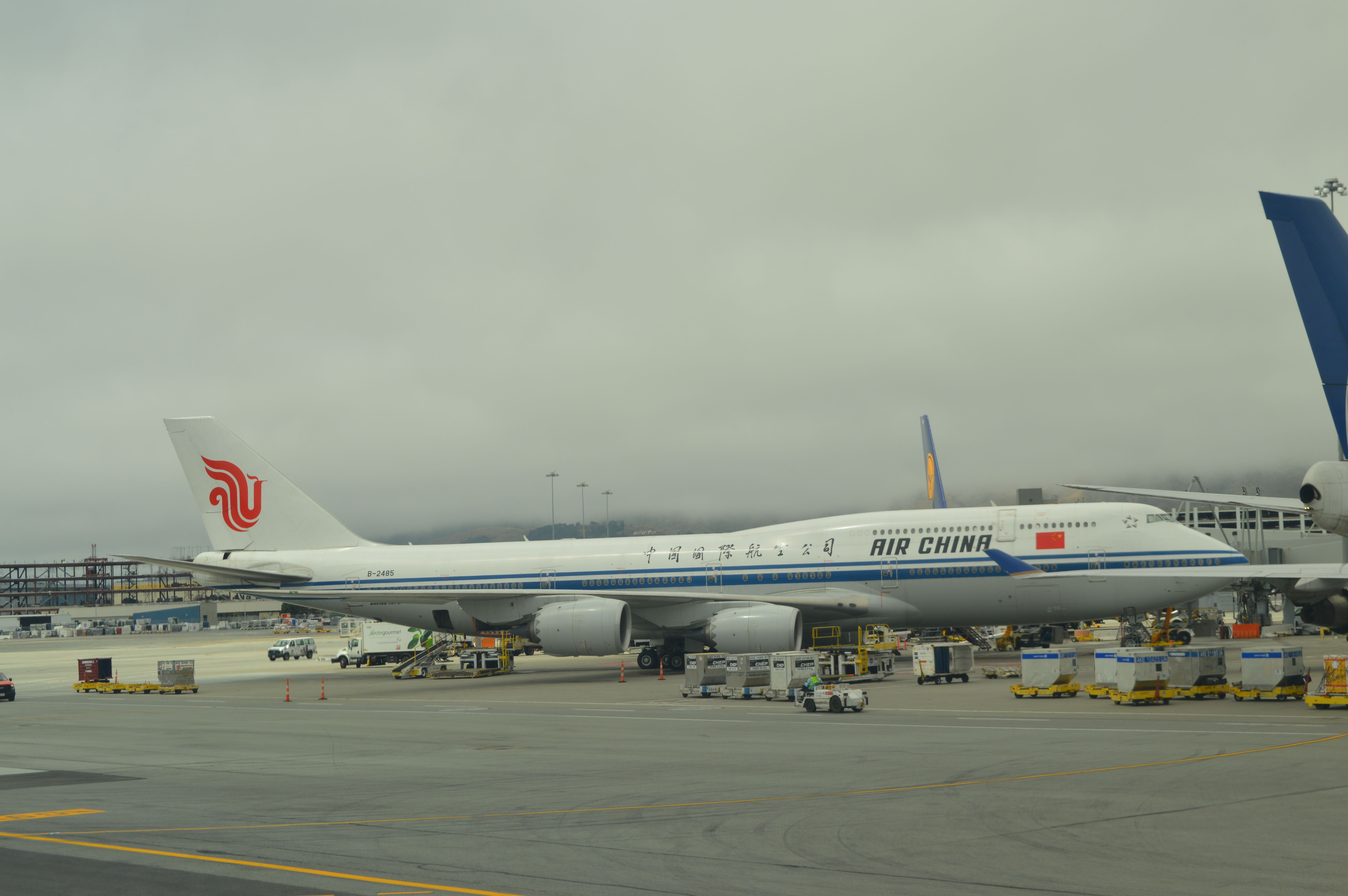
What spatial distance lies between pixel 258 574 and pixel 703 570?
1808 centimetres

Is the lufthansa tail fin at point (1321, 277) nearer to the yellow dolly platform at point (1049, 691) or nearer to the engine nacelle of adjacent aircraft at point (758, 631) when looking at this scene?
the yellow dolly platform at point (1049, 691)

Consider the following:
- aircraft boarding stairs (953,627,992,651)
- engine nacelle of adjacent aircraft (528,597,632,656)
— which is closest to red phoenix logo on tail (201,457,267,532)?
engine nacelle of adjacent aircraft (528,597,632,656)

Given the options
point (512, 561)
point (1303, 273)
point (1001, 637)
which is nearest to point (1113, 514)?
point (1001, 637)

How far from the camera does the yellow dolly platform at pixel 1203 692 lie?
25.8 meters

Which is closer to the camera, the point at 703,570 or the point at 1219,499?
the point at 1219,499

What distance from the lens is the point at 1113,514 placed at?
126 feet

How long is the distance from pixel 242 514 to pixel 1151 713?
36641 mm

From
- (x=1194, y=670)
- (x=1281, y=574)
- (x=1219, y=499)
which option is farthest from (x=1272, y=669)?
(x=1219, y=499)

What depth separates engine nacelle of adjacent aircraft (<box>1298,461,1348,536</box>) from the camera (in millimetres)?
13625

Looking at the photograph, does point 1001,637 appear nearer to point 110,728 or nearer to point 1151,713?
point 1151,713

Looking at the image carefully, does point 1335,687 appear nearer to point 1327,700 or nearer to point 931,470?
point 1327,700

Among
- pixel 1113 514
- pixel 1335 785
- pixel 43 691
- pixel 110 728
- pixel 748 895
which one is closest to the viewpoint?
pixel 748 895

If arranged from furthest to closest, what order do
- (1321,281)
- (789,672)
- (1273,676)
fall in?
(789,672)
(1273,676)
(1321,281)

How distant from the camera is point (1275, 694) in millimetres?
24719
